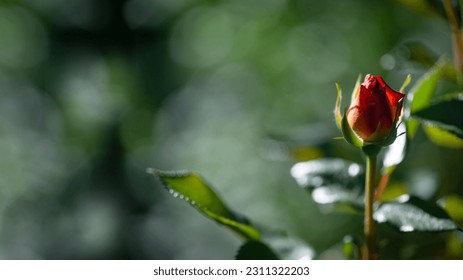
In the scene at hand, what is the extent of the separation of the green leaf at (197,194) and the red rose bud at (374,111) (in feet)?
0.41

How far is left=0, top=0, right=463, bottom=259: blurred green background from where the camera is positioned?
4141mm

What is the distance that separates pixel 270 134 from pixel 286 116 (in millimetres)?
3755

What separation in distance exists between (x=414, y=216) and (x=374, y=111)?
10cm

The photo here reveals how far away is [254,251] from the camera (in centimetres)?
50

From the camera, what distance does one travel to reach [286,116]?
4484mm

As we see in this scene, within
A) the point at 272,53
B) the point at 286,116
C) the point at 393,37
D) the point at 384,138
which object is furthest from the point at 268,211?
the point at 384,138

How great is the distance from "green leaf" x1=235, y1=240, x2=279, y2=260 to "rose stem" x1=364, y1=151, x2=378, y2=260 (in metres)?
0.07

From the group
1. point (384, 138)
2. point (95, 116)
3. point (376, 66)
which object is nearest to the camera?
point (384, 138)

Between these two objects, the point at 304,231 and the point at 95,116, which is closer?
the point at 304,231

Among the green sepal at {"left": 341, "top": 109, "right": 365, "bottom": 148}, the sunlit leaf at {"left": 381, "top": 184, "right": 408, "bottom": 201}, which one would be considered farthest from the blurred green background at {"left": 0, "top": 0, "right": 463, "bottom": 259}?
the green sepal at {"left": 341, "top": 109, "right": 365, "bottom": 148}

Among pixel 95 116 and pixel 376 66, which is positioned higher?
pixel 376 66

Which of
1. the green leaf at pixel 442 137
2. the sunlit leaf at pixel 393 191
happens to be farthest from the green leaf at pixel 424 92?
the sunlit leaf at pixel 393 191

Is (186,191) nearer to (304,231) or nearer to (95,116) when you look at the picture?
(304,231)

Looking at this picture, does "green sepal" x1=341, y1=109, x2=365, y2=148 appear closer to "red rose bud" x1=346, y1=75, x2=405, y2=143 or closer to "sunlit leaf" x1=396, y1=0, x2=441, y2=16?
"red rose bud" x1=346, y1=75, x2=405, y2=143
